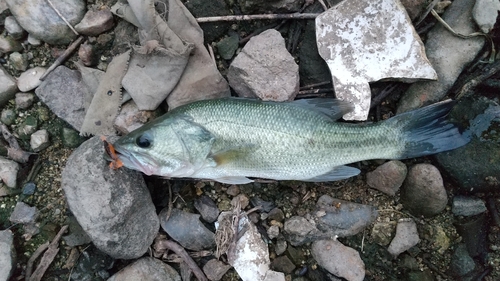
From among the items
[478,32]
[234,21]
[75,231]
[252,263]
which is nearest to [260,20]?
[234,21]

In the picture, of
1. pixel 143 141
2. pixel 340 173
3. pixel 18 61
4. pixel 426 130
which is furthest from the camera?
pixel 18 61

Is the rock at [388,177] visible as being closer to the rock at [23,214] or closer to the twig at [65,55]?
the twig at [65,55]

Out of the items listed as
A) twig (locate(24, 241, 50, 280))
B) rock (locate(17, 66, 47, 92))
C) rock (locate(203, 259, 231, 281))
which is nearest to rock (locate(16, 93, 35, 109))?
rock (locate(17, 66, 47, 92))

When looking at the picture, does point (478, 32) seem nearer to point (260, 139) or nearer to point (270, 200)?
point (260, 139)

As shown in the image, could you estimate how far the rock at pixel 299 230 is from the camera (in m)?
4.46

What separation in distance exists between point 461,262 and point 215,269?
2.68m

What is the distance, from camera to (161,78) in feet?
14.6

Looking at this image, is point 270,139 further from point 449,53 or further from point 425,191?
point 449,53

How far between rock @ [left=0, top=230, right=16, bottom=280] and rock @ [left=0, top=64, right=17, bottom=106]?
5.12 ft

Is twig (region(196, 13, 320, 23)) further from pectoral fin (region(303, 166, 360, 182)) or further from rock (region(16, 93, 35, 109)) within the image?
rock (region(16, 93, 35, 109))

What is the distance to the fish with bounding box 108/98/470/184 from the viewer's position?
3992 millimetres

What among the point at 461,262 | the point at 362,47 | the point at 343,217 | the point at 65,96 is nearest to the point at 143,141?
the point at 65,96

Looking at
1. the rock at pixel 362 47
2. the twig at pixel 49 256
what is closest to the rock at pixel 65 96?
the twig at pixel 49 256

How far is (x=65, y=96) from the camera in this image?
4.69 m
